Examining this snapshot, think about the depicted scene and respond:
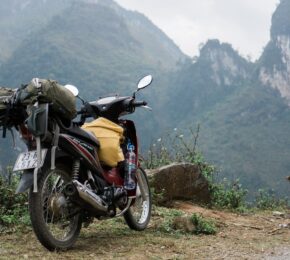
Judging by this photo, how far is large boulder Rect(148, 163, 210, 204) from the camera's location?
8.03m

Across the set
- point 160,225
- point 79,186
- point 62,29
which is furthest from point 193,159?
point 62,29

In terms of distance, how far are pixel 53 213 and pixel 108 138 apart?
0.95 metres

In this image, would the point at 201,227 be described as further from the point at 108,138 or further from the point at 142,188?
the point at 108,138

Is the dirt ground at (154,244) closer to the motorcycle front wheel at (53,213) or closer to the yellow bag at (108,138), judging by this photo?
the motorcycle front wheel at (53,213)

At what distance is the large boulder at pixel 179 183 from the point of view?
26.3 feet

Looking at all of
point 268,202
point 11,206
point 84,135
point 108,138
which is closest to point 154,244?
point 108,138

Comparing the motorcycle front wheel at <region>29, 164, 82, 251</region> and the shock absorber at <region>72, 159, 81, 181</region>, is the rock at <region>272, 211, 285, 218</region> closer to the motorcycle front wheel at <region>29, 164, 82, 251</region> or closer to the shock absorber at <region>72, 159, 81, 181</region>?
the motorcycle front wheel at <region>29, 164, 82, 251</region>

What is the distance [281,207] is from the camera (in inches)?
379

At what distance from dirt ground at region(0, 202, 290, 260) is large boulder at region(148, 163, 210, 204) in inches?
61.1

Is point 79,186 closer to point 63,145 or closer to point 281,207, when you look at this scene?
point 63,145

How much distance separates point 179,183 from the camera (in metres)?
8.34

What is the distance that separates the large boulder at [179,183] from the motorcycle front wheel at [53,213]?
3.22m

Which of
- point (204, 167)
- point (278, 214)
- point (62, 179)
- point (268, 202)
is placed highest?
point (204, 167)

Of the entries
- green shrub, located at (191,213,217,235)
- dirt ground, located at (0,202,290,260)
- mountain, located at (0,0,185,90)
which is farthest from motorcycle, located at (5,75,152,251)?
mountain, located at (0,0,185,90)
